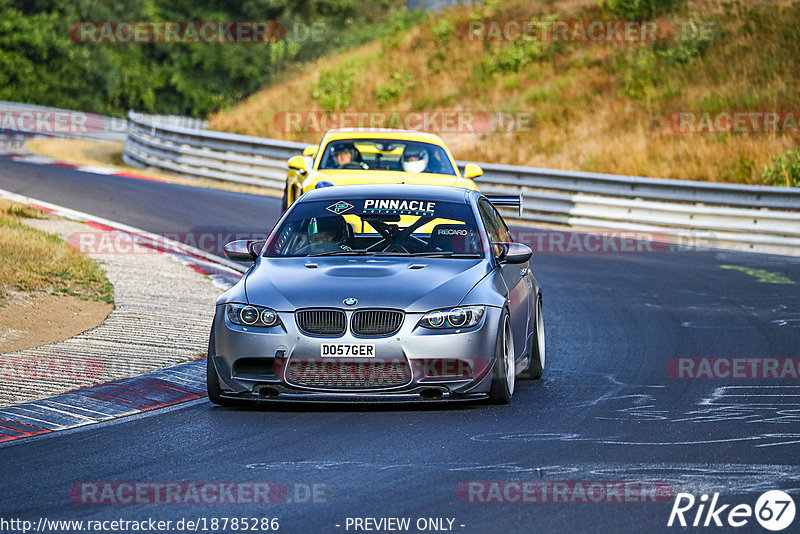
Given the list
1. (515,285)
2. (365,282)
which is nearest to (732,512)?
(365,282)

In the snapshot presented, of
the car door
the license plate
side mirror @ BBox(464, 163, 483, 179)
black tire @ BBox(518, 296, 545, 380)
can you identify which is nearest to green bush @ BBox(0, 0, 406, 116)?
side mirror @ BBox(464, 163, 483, 179)

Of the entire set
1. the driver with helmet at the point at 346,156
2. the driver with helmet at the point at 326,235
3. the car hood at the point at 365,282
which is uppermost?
the driver with helmet at the point at 346,156

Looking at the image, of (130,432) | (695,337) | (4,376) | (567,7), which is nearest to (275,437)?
(130,432)

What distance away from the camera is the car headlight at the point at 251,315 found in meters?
8.80

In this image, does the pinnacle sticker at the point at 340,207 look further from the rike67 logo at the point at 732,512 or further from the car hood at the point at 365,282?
the rike67 logo at the point at 732,512

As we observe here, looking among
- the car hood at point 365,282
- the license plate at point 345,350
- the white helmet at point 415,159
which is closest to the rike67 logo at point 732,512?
the license plate at point 345,350

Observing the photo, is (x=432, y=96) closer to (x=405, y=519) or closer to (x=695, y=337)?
(x=695, y=337)

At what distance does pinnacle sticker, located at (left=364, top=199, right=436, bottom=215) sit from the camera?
10148mm

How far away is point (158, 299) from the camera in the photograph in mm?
13859

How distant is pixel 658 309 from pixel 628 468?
7804 mm

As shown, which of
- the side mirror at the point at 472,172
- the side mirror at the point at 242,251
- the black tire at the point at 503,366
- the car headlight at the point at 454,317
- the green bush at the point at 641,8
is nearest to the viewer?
the car headlight at the point at 454,317

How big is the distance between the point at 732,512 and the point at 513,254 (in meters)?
3.81

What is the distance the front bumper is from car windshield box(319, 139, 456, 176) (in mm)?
8278

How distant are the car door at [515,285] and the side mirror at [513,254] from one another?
9 centimetres
